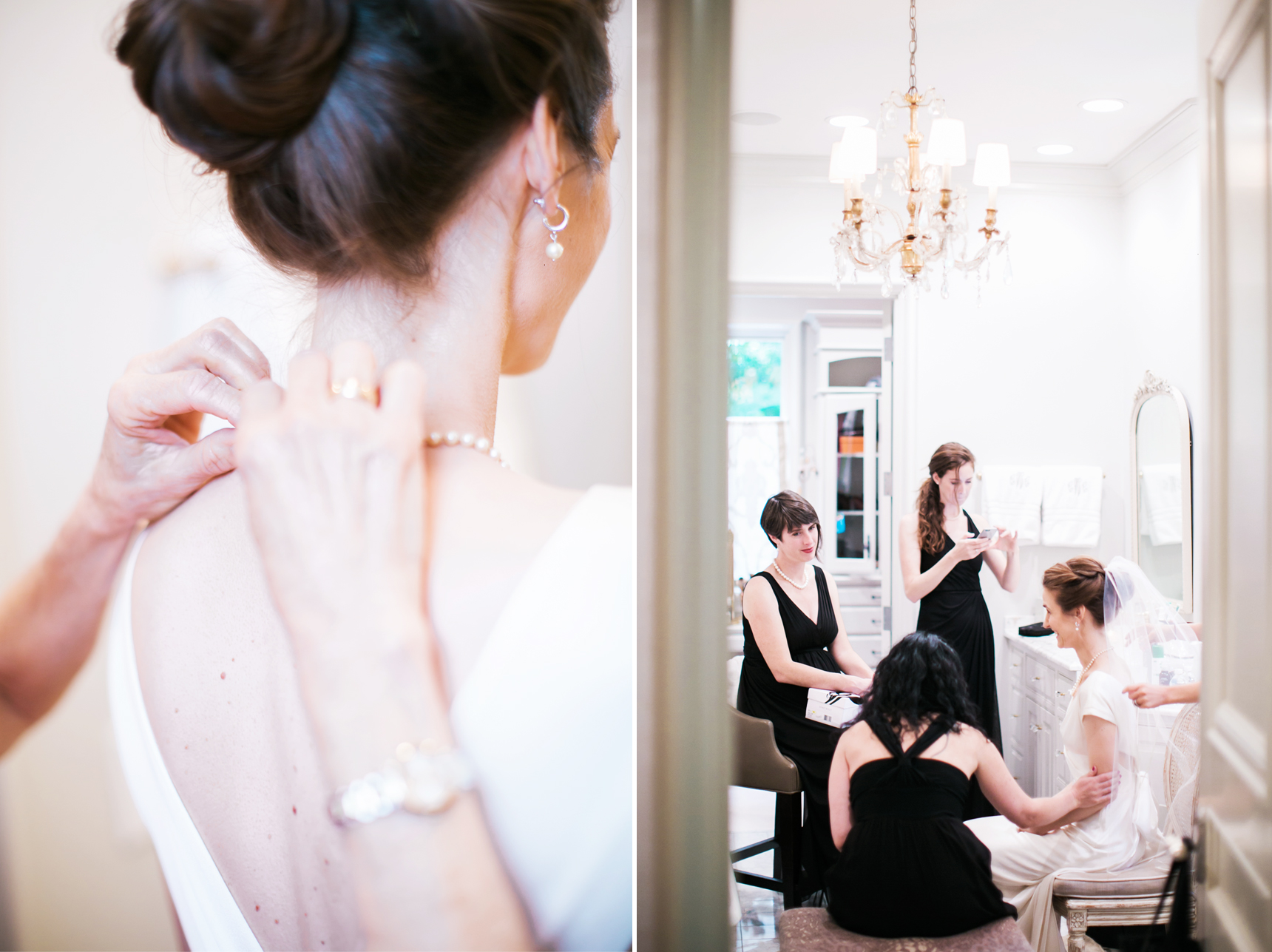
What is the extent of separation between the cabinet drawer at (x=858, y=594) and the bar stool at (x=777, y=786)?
146 centimetres

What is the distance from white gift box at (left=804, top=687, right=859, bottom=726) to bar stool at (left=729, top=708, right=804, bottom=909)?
131mm

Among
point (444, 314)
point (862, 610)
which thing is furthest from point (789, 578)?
point (862, 610)

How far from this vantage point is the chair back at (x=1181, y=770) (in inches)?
70.1

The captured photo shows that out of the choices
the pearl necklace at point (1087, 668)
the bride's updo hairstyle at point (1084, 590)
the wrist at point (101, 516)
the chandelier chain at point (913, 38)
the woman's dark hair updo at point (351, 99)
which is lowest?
the pearl necklace at point (1087, 668)

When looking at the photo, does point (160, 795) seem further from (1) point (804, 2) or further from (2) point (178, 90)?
(1) point (804, 2)

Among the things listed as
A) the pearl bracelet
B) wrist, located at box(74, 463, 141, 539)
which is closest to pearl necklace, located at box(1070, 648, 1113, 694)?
the pearl bracelet

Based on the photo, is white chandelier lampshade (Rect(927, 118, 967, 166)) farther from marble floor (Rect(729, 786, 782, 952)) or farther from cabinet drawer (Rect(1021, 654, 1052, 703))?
cabinet drawer (Rect(1021, 654, 1052, 703))

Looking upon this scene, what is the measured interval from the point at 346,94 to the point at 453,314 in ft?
0.70

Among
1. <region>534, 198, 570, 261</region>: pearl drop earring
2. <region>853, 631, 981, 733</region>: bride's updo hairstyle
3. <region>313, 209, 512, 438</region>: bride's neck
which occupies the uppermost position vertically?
<region>534, 198, 570, 261</region>: pearl drop earring

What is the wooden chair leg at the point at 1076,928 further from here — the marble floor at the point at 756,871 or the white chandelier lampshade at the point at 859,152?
the white chandelier lampshade at the point at 859,152

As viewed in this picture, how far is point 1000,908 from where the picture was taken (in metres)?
1.48

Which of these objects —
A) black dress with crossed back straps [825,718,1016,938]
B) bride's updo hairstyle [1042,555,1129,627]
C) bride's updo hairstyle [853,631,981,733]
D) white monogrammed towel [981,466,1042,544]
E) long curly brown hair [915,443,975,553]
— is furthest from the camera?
white monogrammed towel [981,466,1042,544]

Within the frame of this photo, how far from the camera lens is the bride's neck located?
0.81 meters

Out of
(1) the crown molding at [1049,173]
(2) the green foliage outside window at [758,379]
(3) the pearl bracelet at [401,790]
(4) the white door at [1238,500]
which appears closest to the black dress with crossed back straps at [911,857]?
(4) the white door at [1238,500]
